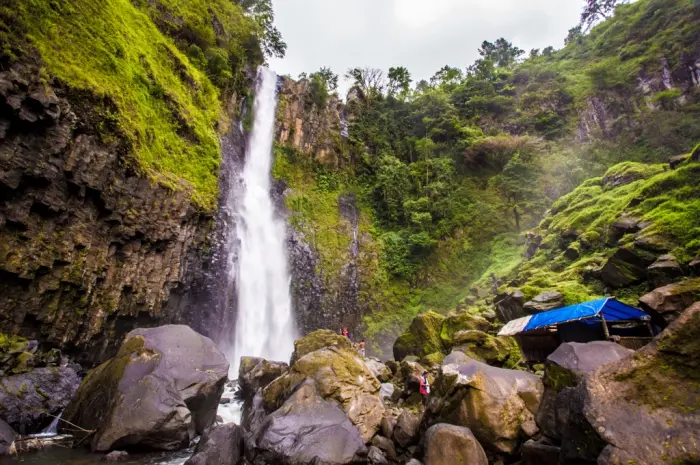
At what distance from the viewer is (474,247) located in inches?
1082

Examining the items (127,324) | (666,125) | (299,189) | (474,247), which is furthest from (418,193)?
(127,324)

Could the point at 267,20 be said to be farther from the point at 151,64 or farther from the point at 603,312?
the point at 603,312

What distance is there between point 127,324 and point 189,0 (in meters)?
21.3

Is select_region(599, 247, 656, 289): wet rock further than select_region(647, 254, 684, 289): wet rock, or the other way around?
select_region(599, 247, 656, 289): wet rock

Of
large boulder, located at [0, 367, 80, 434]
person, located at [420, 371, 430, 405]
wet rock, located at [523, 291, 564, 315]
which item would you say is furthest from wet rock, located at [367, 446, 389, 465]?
wet rock, located at [523, 291, 564, 315]

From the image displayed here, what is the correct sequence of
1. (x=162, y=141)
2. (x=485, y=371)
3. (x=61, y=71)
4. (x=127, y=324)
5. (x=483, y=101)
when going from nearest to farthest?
(x=485, y=371)
(x=61, y=71)
(x=127, y=324)
(x=162, y=141)
(x=483, y=101)

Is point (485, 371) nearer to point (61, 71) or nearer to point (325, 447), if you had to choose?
point (325, 447)

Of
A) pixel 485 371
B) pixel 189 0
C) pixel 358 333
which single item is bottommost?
pixel 358 333

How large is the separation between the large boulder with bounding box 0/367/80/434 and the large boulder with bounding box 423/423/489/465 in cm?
889

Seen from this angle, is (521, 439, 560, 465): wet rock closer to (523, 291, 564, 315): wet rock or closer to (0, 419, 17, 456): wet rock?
(523, 291, 564, 315): wet rock

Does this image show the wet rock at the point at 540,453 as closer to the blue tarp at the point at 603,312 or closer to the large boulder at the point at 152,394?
the blue tarp at the point at 603,312

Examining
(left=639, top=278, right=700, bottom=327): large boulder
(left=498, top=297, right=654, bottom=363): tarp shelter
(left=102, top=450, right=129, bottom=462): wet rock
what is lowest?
(left=102, top=450, right=129, bottom=462): wet rock

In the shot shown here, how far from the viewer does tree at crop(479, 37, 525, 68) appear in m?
50.4

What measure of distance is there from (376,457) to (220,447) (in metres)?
3.30
